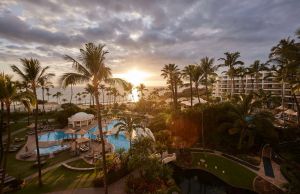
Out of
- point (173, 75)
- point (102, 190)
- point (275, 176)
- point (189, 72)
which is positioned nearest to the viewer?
point (102, 190)

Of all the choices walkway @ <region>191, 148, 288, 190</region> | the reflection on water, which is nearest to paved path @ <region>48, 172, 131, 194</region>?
the reflection on water

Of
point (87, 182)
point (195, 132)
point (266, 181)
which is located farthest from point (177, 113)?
point (87, 182)

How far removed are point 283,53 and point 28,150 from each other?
32.6 metres

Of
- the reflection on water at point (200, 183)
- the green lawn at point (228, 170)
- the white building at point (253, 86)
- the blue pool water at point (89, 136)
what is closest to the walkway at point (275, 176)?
the green lawn at point (228, 170)

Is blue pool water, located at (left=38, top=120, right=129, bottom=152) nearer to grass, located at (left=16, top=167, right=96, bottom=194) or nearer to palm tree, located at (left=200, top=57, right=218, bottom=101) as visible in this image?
grass, located at (left=16, top=167, right=96, bottom=194)

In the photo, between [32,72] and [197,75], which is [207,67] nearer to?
[197,75]

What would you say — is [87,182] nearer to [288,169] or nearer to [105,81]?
[105,81]

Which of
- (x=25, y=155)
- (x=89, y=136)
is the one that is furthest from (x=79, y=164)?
(x=89, y=136)

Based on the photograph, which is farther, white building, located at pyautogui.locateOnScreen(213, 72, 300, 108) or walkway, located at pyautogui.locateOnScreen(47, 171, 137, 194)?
white building, located at pyautogui.locateOnScreen(213, 72, 300, 108)

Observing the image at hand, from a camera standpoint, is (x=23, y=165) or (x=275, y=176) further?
(x=23, y=165)

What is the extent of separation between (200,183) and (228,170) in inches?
148

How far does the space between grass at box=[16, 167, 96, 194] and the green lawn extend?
12.6m

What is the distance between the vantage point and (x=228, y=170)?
22281 millimetres

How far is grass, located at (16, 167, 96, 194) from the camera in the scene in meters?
16.2
